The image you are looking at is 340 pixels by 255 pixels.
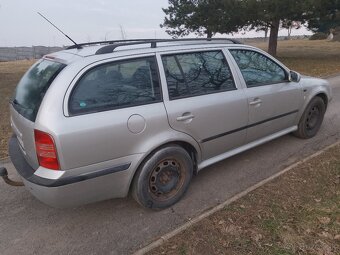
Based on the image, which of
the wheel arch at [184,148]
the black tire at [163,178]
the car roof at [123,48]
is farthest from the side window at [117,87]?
the black tire at [163,178]

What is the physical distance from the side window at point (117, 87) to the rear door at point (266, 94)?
129cm

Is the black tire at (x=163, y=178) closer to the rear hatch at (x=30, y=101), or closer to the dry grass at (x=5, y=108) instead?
the rear hatch at (x=30, y=101)

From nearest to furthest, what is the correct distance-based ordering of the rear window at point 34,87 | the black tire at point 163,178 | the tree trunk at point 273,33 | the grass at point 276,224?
the grass at point 276,224 → the rear window at point 34,87 → the black tire at point 163,178 → the tree trunk at point 273,33

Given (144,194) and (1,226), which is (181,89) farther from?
(1,226)

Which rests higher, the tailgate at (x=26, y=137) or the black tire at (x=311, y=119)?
the tailgate at (x=26, y=137)

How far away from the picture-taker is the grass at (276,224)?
279 centimetres

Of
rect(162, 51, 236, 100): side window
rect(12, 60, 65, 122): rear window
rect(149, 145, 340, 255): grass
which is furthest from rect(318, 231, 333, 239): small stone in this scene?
rect(12, 60, 65, 122): rear window

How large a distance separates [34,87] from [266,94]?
275cm

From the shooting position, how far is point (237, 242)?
113 inches

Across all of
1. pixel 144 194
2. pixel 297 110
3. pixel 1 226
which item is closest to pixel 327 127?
pixel 297 110

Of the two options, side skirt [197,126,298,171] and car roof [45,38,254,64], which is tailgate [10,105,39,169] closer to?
car roof [45,38,254,64]

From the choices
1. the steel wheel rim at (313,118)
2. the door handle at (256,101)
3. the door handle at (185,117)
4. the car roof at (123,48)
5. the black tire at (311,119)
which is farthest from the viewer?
the steel wheel rim at (313,118)

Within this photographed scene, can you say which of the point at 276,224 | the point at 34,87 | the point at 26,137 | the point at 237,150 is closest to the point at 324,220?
the point at 276,224

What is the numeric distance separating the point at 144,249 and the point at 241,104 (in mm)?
2011
